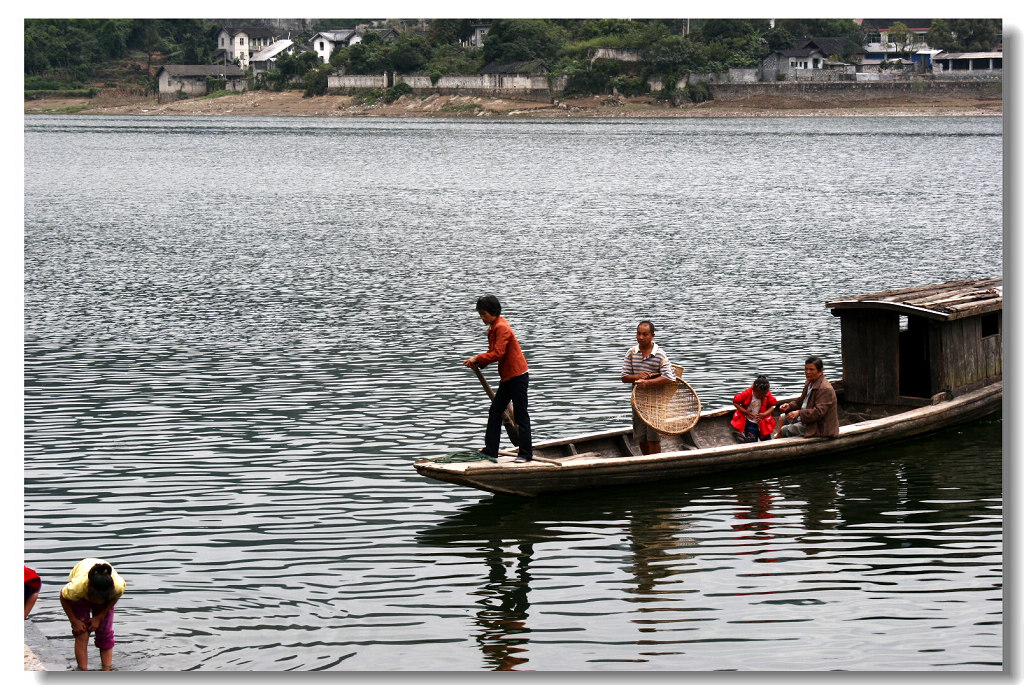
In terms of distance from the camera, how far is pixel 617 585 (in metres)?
11.6

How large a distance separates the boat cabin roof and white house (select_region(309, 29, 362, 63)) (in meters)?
107

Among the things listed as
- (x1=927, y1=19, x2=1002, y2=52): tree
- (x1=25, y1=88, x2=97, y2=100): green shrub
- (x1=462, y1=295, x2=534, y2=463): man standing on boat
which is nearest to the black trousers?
(x1=462, y1=295, x2=534, y2=463): man standing on boat

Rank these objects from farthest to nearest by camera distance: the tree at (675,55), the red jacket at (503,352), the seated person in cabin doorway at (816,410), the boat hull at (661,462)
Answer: the tree at (675,55), the seated person in cabin doorway at (816,410), the boat hull at (661,462), the red jacket at (503,352)

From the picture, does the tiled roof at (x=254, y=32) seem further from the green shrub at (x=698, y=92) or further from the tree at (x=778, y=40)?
the tree at (x=778, y=40)

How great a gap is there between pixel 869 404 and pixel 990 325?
2.19 metres

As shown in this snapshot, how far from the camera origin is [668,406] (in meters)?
14.5

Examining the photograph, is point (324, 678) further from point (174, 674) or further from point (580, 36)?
point (580, 36)

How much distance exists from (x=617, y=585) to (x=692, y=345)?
11.5 m

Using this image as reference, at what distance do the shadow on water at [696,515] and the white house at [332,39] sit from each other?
361 ft

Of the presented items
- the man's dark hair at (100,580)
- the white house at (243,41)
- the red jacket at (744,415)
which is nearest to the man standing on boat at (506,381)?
the red jacket at (744,415)

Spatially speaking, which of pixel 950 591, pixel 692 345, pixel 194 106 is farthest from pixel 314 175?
pixel 194 106

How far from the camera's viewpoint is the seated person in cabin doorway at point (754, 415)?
15461mm

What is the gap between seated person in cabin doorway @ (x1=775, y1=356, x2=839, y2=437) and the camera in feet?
49.3

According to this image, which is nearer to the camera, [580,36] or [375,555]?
[375,555]
